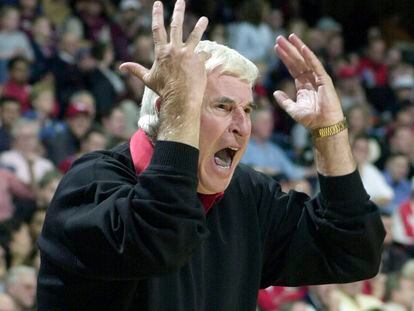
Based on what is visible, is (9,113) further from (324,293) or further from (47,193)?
(324,293)

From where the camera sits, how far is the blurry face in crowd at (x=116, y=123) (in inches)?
341

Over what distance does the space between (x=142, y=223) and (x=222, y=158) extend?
44 centimetres

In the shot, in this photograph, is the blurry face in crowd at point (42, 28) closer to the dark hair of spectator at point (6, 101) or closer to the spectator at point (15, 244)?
the dark hair of spectator at point (6, 101)

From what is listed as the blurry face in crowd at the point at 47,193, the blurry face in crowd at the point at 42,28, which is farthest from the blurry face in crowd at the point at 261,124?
the blurry face in crowd at the point at 47,193

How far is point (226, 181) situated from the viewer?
2.82m

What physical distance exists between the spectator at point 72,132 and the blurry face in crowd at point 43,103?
0.15m

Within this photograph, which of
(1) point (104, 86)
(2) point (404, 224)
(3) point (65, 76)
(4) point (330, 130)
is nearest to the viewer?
(4) point (330, 130)

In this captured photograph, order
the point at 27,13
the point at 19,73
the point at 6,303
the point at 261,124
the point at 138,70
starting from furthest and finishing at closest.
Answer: the point at 27,13 → the point at 261,124 → the point at 19,73 → the point at 6,303 → the point at 138,70

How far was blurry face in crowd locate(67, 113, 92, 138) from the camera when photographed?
834 centimetres

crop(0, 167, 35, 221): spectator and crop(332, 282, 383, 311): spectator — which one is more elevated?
crop(0, 167, 35, 221): spectator

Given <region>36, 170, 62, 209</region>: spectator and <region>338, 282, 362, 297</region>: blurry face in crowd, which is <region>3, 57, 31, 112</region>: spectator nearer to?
<region>36, 170, 62, 209</region>: spectator

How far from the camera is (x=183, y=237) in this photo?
2.46 metres

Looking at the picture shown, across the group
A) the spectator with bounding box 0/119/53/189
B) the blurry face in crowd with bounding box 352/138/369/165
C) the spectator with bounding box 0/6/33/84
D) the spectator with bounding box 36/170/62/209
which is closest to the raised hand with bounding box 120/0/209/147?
the spectator with bounding box 36/170/62/209

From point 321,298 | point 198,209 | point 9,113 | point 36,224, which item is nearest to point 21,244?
point 36,224
